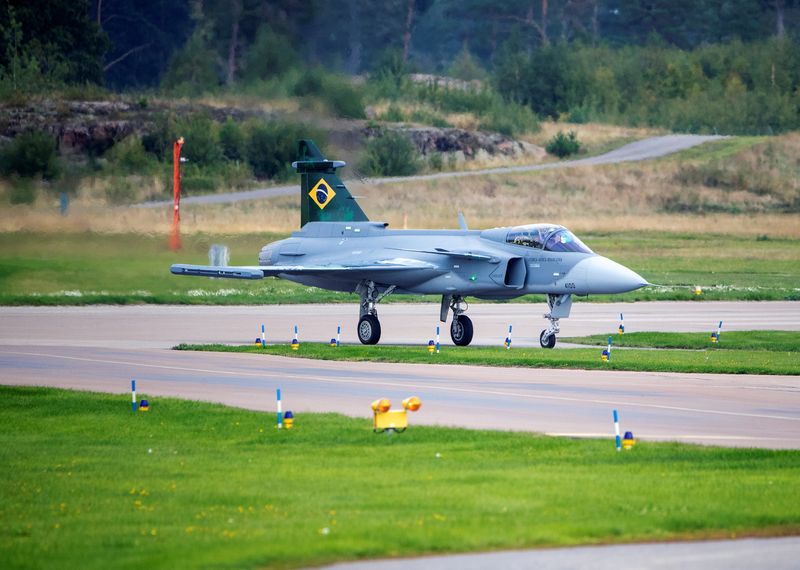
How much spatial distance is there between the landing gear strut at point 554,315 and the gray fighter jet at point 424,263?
22mm

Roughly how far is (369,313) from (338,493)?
18.2 metres

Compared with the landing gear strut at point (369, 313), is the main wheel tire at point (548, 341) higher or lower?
lower

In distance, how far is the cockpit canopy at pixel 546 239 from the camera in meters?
29.8

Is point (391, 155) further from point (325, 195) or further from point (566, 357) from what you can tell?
point (566, 357)

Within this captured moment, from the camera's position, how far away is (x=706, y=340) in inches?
1214

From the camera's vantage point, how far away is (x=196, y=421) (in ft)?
61.6

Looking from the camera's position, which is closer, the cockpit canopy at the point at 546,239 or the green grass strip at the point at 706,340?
the cockpit canopy at the point at 546,239

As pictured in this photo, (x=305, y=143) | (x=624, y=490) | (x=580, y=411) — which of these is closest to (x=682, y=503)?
(x=624, y=490)

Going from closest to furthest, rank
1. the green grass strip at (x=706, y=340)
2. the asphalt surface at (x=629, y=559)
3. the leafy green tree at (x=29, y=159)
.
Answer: the asphalt surface at (x=629, y=559)
the green grass strip at (x=706, y=340)
the leafy green tree at (x=29, y=159)

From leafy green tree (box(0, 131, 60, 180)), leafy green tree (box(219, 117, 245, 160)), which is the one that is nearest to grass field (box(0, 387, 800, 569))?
leafy green tree (box(0, 131, 60, 180))

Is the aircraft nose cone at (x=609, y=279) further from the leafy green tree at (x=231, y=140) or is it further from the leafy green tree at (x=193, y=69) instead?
the leafy green tree at (x=193, y=69)

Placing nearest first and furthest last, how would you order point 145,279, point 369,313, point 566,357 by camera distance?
point 566,357, point 369,313, point 145,279

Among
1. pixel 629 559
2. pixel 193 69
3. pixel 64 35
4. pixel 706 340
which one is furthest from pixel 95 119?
pixel 629 559

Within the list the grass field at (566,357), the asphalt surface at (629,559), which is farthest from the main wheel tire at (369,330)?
the asphalt surface at (629,559)
